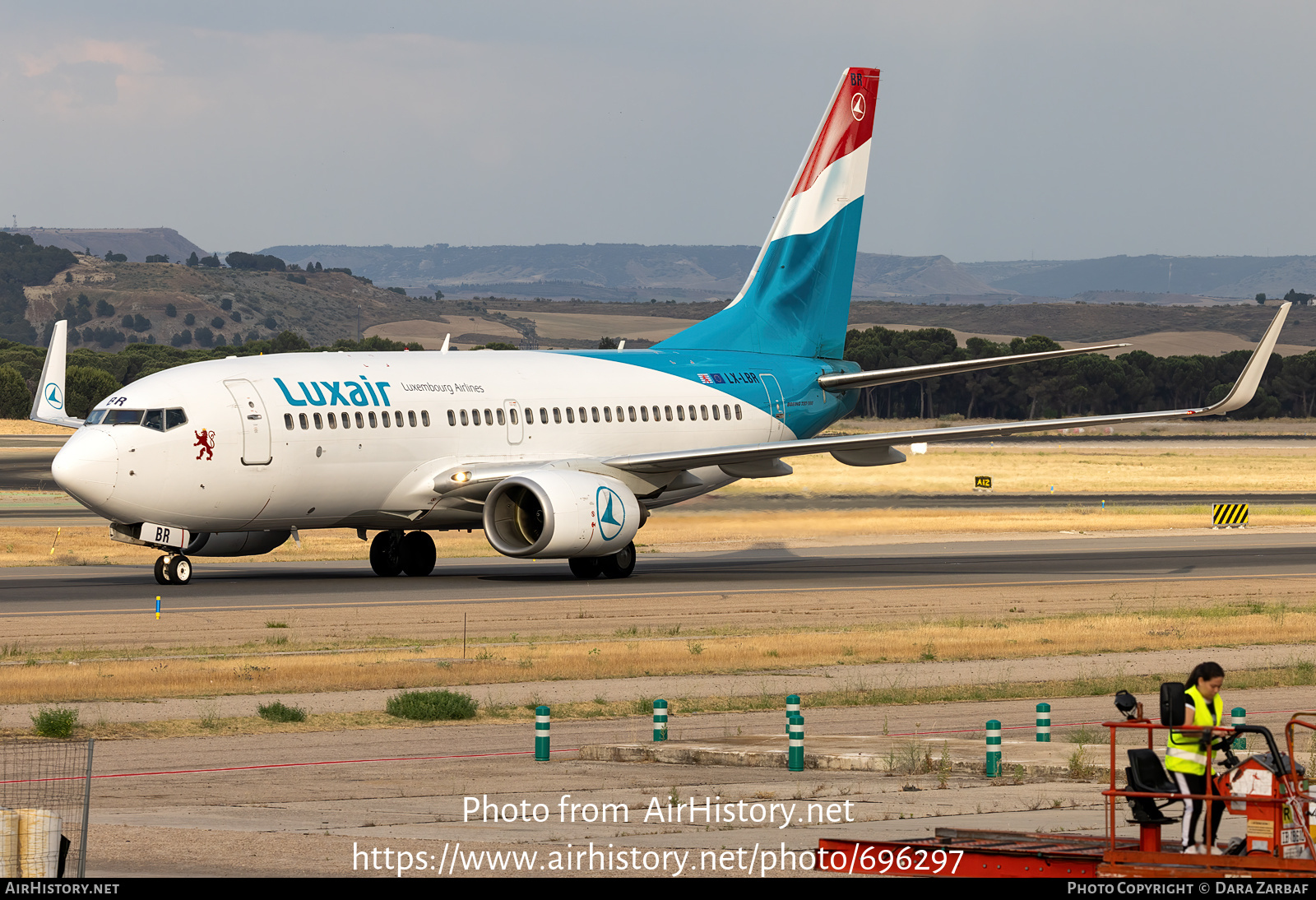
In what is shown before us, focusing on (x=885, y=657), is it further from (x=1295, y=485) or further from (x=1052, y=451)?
(x=1052, y=451)

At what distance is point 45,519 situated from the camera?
61219 millimetres

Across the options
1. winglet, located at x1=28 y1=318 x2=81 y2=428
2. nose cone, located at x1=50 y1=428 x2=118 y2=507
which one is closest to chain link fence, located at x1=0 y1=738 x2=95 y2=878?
nose cone, located at x1=50 y1=428 x2=118 y2=507

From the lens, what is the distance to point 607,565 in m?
43.1

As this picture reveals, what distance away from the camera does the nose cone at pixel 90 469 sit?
119 ft

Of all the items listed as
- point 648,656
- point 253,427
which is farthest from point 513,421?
point 648,656

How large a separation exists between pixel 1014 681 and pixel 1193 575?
19.2m

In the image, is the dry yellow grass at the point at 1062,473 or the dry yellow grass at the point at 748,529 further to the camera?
the dry yellow grass at the point at 1062,473

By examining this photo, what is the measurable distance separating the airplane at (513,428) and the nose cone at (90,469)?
1.9 inches

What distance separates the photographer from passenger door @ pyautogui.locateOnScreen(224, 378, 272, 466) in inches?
1487

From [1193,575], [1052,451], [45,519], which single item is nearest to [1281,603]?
[1193,575]

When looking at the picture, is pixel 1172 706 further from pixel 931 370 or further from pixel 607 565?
pixel 931 370

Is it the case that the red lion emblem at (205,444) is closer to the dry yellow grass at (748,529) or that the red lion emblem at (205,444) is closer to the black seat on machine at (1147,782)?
the dry yellow grass at (748,529)

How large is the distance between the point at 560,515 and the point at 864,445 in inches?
309

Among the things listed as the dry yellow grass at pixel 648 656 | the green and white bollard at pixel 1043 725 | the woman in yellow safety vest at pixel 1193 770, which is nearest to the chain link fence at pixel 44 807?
the dry yellow grass at pixel 648 656
